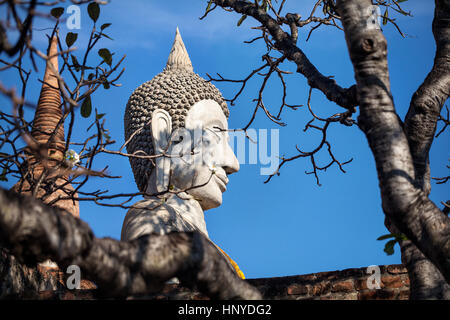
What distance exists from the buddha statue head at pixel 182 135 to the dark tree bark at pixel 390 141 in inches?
Result: 88.4

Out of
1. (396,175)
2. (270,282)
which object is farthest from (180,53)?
(396,175)

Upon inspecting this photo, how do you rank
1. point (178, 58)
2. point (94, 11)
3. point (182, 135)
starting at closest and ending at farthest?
1. point (94, 11)
2. point (182, 135)
3. point (178, 58)

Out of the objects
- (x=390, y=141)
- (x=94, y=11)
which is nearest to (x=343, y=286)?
(x=390, y=141)

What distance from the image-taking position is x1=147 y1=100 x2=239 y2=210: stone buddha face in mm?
4891

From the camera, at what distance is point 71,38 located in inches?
141

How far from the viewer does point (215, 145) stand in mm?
5082

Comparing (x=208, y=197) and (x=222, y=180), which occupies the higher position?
(x=222, y=180)

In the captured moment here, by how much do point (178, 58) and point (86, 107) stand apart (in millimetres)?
2537

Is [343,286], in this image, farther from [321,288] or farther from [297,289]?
[297,289]

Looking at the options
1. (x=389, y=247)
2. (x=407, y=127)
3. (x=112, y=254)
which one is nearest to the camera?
(x=112, y=254)

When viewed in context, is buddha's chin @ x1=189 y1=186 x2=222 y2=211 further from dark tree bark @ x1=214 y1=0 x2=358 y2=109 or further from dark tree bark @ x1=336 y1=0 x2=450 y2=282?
dark tree bark @ x1=336 y1=0 x2=450 y2=282

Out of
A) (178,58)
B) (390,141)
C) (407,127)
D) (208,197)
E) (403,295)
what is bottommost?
(403,295)

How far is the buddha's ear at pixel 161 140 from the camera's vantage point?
16.2 ft
